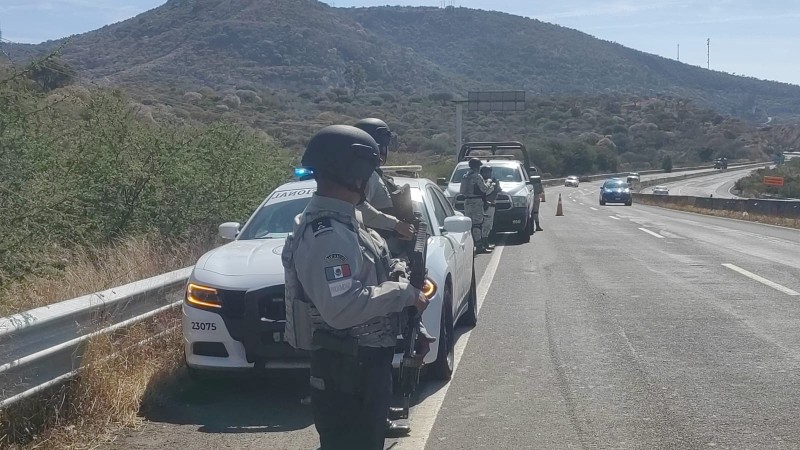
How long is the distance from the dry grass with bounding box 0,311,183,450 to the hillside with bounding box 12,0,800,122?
33.3 metres

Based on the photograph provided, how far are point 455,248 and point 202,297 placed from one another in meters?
2.58

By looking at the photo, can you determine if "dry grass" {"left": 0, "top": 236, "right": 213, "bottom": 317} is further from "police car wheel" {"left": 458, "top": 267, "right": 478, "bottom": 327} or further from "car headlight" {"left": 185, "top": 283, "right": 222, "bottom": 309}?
"police car wheel" {"left": 458, "top": 267, "right": 478, "bottom": 327}

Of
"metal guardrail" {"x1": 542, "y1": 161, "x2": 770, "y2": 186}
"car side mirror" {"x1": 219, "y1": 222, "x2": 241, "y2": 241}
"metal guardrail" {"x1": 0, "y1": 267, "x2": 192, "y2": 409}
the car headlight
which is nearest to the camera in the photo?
"metal guardrail" {"x1": 0, "y1": 267, "x2": 192, "y2": 409}

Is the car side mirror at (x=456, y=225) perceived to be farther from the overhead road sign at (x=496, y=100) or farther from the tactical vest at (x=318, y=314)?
the overhead road sign at (x=496, y=100)

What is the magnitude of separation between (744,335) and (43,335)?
20.1 feet

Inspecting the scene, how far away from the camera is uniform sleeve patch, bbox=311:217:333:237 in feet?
11.3

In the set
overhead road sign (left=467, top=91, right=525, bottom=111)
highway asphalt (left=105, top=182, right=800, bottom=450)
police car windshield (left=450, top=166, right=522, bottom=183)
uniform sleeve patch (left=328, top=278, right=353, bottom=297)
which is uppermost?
overhead road sign (left=467, top=91, right=525, bottom=111)

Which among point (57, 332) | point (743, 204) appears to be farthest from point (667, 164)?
point (57, 332)

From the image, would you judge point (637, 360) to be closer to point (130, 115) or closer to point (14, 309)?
point (14, 309)


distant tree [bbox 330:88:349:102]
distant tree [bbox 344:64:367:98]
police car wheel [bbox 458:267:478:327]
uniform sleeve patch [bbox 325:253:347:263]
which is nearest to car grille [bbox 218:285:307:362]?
uniform sleeve patch [bbox 325:253:347:263]

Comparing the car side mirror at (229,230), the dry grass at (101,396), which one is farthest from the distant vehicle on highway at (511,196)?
the dry grass at (101,396)

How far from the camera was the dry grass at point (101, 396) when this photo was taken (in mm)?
5199

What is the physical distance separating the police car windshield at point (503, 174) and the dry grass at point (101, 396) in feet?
43.3

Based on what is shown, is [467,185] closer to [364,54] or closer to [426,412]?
[426,412]
